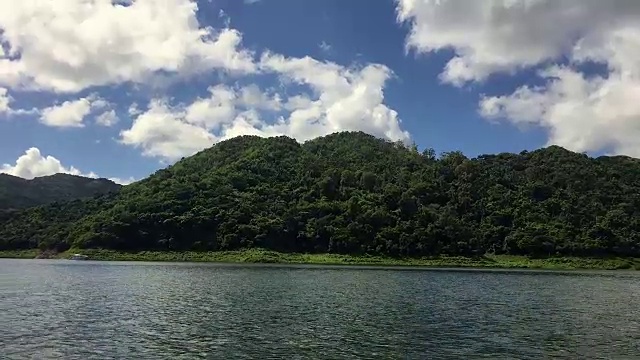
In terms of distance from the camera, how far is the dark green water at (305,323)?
3791 cm

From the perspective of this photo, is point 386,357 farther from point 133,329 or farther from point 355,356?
point 133,329

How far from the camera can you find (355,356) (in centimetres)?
3628

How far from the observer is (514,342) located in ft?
140

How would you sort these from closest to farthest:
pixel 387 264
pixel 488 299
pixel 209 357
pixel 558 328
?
pixel 209 357 → pixel 558 328 → pixel 488 299 → pixel 387 264

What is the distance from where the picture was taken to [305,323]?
1951 inches

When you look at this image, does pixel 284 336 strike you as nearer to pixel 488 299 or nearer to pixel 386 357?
pixel 386 357

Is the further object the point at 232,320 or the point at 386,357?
the point at 232,320

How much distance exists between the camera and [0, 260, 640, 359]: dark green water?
124 feet

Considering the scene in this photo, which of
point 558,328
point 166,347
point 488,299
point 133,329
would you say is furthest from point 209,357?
point 488,299

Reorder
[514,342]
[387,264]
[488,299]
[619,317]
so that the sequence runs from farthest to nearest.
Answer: [387,264] < [488,299] < [619,317] < [514,342]

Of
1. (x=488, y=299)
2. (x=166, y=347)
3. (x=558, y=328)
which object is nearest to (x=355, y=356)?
(x=166, y=347)

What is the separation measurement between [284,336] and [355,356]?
26.9ft

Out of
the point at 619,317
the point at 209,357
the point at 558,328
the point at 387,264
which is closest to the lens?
the point at 209,357

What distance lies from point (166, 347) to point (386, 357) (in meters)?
14.1
